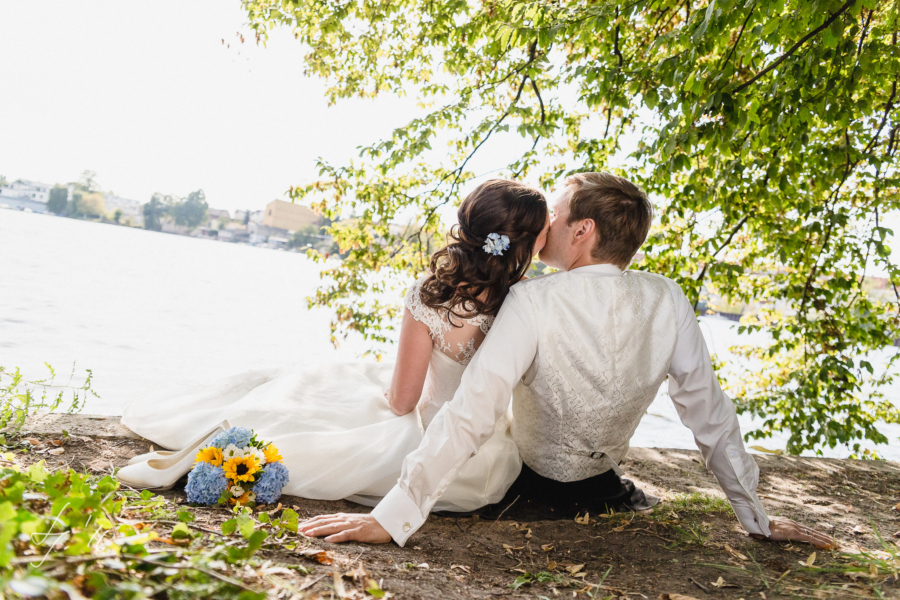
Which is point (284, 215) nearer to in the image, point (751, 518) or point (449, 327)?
point (449, 327)

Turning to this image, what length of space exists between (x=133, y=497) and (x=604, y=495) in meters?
1.82

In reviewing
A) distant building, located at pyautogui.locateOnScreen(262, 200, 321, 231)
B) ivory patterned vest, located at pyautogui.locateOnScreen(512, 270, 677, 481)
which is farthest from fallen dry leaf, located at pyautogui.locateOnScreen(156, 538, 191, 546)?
distant building, located at pyautogui.locateOnScreen(262, 200, 321, 231)

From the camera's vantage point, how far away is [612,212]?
220 centimetres

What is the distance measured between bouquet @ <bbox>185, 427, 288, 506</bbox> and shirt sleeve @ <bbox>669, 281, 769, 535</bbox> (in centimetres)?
158

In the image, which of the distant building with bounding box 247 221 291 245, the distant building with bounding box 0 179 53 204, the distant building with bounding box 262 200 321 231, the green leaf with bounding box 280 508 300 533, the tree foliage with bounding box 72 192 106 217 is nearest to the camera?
the green leaf with bounding box 280 508 300 533

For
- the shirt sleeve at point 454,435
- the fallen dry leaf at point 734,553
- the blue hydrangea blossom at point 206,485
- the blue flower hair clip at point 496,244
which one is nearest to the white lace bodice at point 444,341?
the blue flower hair clip at point 496,244

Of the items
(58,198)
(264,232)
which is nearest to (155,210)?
(58,198)

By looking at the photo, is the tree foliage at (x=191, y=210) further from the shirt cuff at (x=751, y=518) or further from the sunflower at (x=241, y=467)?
the shirt cuff at (x=751, y=518)

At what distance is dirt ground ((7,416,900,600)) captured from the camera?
157 cm

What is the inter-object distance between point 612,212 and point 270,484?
1.66 metres

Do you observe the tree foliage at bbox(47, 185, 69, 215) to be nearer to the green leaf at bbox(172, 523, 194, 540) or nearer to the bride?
the bride

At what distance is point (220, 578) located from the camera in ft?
3.40

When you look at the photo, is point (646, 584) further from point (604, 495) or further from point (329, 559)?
point (329, 559)

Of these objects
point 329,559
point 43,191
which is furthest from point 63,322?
point 43,191
